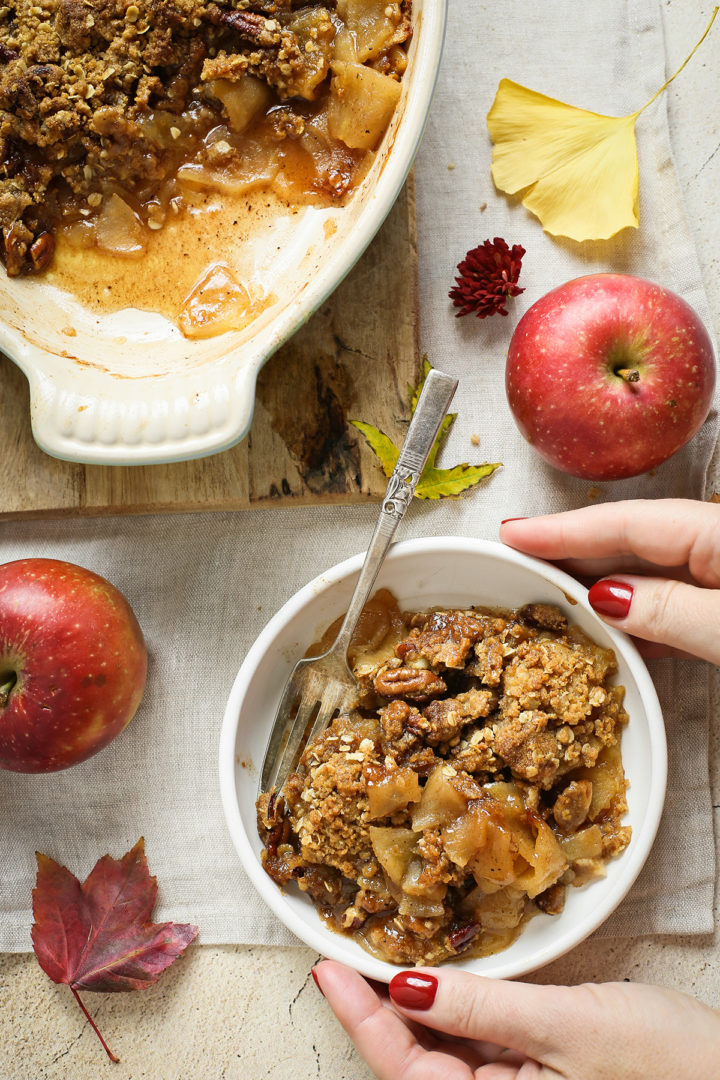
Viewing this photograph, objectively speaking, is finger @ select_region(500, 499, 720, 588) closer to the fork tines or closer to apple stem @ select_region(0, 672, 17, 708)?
the fork tines

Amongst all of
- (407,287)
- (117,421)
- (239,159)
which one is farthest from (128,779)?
(239,159)

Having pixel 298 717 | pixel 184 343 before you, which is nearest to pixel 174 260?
pixel 184 343

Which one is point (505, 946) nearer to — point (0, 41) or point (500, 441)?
point (500, 441)

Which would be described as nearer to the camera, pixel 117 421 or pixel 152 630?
pixel 117 421

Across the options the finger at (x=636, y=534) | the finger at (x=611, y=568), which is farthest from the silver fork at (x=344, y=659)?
the finger at (x=611, y=568)

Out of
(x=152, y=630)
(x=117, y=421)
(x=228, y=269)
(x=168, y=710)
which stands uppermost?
(x=228, y=269)

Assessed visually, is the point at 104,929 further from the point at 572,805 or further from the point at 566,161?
the point at 566,161
